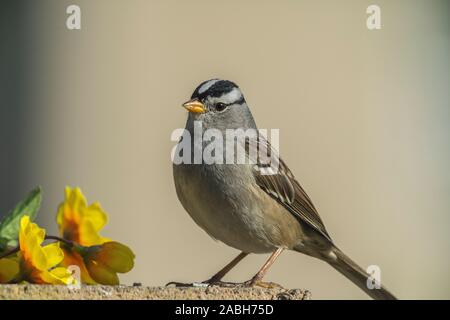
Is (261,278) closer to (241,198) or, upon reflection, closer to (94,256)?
(241,198)

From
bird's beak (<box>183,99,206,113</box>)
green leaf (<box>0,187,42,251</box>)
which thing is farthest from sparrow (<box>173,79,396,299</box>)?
green leaf (<box>0,187,42,251</box>)

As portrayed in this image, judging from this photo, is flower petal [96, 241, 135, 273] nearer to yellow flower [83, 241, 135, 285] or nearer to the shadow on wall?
yellow flower [83, 241, 135, 285]

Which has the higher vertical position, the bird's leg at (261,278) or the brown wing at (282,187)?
the brown wing at (282,187)

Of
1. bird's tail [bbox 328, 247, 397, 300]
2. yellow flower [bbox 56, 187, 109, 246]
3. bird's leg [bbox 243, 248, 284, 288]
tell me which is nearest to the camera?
yellow flower [bbox 56, 187, 109, 246]

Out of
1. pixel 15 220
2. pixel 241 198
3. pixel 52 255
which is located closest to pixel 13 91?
pixel 241 198

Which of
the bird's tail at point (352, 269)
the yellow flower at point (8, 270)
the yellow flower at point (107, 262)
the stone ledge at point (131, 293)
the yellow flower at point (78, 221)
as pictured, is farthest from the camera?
the bird's tail at point (352, 269)

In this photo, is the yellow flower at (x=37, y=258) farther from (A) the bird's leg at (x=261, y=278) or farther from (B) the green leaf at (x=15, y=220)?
(A) the bird's leg at (x=261, y=278)

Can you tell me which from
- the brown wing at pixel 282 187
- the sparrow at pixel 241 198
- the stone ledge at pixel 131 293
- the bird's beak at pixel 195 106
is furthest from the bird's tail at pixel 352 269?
the stone ledge at pixel 131 293

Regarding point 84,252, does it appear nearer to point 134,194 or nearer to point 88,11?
point 134,194

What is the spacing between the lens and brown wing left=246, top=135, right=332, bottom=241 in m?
2.83

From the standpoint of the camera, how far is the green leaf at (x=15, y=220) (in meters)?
1.58

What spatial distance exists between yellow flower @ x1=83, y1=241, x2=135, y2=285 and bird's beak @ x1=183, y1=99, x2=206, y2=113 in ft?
3.75

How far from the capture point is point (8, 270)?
1.51 m

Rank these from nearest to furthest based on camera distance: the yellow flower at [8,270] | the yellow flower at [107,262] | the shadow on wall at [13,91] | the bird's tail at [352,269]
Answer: the yellow flower at [8,270], the yellow flower at [107,262], the bird's tail at [352,269], the shadow on wall at [13,91]
